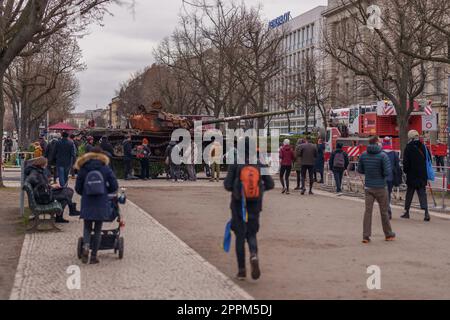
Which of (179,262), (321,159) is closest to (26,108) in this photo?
(321,159)

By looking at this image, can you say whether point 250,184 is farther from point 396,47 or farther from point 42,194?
point 396,47

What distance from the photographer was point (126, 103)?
3516 inches

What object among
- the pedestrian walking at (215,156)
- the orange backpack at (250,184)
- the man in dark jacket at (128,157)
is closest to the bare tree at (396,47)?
the pedestrian walking at (215,156)

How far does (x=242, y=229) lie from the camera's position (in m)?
8.44

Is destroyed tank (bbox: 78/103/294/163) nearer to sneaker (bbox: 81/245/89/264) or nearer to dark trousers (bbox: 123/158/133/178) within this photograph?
dark trousers (bbox: 123/158/133/178)

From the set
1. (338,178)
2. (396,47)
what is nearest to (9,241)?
(338,178)

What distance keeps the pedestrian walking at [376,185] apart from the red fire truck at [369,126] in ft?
69.1

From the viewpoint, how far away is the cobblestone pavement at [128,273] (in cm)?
755

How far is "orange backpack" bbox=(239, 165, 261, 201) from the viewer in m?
8.45

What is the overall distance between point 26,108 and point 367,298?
4465cm

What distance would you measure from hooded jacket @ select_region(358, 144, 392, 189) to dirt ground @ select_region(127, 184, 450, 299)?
1.02m

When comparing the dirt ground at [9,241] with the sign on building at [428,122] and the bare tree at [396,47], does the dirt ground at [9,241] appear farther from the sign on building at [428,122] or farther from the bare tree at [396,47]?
the sign on building at [428,122]

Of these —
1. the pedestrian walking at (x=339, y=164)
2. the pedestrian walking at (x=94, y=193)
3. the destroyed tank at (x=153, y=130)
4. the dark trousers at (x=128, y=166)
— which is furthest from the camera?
the destroyed tank at (x=153, y=130)

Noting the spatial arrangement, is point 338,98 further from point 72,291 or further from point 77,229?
point 72,291
